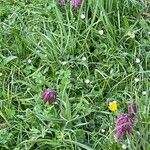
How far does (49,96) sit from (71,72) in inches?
15.2

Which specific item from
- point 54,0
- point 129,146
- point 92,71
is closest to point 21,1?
point 54,0

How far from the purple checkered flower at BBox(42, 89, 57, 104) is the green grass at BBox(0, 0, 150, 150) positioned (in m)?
0.05

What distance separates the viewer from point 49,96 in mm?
2652

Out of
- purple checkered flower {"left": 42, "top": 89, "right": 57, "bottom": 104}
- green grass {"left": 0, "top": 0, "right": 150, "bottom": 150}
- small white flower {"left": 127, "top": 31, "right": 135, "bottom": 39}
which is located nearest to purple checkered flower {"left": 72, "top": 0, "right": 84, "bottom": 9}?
green grass {"left": 0, "top": 0, "right": 150, "bottom": 150}

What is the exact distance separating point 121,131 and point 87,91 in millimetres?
654

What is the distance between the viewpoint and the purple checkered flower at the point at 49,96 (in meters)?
2.65

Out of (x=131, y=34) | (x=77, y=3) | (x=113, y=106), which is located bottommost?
(x=113, y=106)

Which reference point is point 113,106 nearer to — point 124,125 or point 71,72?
point 124,125

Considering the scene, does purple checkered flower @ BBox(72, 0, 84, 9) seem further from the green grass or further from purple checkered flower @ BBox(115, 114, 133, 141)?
purple checkered flower @ BBox(115, 114, 133, 141)

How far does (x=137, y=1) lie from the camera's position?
3.31 m

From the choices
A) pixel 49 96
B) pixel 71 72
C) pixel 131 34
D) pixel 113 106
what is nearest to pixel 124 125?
pixel 113 106

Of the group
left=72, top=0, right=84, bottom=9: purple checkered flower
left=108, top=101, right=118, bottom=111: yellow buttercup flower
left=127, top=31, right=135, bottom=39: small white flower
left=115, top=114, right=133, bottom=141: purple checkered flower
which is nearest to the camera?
left=115, top=114, right=133, bottom=141: purple checkered flower

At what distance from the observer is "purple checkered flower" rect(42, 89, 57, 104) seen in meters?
2.65

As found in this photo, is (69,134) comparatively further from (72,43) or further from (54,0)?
(54,0)
